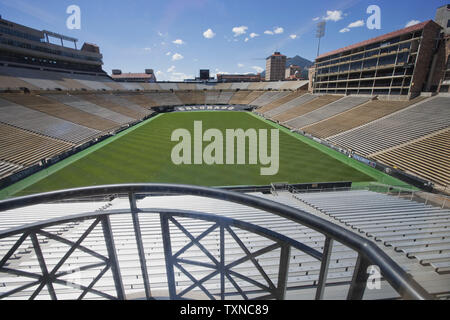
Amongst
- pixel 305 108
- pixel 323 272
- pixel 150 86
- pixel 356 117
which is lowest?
pixel 356 117

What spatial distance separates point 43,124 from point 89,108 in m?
13.9

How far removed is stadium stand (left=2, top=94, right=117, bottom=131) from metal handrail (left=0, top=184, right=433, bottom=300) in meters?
34.9

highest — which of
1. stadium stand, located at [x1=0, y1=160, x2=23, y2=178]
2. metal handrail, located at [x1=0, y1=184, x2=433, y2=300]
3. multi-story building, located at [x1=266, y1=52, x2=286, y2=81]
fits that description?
multi-story building, located at [x1=266, y1=52, x2=286, y2=81]

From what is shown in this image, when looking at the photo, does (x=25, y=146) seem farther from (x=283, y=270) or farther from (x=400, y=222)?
(x=400, y=222)

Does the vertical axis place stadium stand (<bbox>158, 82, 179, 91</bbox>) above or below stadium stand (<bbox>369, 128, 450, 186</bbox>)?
above

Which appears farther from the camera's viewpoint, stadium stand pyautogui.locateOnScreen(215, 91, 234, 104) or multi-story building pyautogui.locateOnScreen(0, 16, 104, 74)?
stadium stand pyautogui.locateOnScreen(215, 91, 234, 104)

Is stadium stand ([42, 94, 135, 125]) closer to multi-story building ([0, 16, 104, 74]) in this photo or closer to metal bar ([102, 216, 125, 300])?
multi-story building ([0, 16, 104, 74])

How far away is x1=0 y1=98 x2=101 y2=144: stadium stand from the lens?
25500 millimetres

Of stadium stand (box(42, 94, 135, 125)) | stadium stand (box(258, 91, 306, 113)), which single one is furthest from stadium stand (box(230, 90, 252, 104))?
stadium stand (box(42, 94, 135, 125))

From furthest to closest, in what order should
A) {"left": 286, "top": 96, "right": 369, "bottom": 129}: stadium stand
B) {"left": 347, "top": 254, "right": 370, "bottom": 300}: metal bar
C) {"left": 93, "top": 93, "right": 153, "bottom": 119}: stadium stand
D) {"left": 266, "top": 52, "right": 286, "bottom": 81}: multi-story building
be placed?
{"left": 266, "top": 52, "right": 286, "bottom": 81}: multi-story building < {"left": 93, "top": 93, "right": 153, "bottom": 119}: stadium stand < {"left": 286, "top": 96, "right": 369, "bottom": 129}: stadium stand < {"left": 347, "top": 254, "right": 370, "bottom": 300}: metal bar

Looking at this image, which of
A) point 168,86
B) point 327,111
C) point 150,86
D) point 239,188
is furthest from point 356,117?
point 168,86

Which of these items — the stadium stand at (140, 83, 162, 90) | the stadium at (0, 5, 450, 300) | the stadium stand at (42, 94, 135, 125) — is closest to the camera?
the stadium at (0, 5, 450, 300)

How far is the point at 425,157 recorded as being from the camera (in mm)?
18672

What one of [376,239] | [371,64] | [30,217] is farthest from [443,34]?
[30,217]
